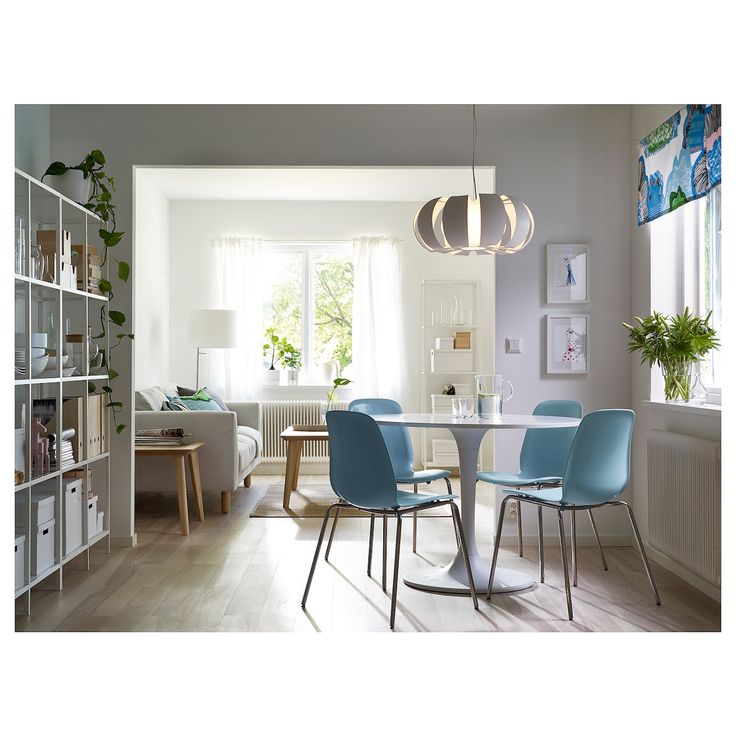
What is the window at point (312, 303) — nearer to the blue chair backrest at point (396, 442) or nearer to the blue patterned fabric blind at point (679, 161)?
the blue chair backrest at point (396, 442)

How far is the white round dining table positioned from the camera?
3.47 meters

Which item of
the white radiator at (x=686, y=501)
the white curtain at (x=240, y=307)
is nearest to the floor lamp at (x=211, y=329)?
the white curtain at (x=240, y=307)

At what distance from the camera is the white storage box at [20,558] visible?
317 cm

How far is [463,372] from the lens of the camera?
25.3 ft

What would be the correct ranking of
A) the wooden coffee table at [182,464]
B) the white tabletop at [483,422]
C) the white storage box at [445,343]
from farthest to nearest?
the white storage box at [445,343] → the wooden coffee table at [182,464] → the white tabletop at [483,422]

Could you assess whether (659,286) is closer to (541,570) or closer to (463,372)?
(541,570)

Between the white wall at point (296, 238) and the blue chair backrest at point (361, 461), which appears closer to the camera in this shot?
the blue chair backrest at point (361, 461)

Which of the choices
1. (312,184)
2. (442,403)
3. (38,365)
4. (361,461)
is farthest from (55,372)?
(442,403)

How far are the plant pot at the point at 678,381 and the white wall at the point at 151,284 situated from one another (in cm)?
426

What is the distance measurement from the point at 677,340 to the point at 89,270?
3.07m

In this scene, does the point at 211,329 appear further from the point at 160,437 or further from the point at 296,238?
the point at 160,437

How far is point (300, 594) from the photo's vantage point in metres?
3.53
